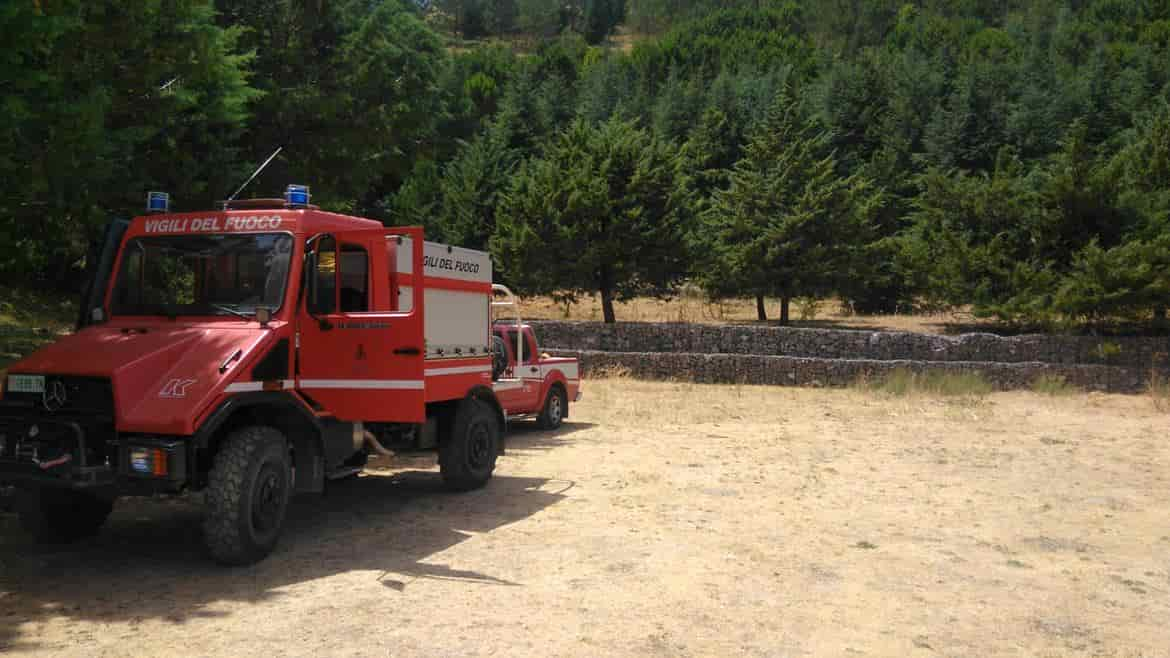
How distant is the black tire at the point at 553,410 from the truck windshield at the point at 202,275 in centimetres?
839

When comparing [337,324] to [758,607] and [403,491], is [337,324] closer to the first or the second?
[403,491]

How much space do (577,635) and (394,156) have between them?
18.3m

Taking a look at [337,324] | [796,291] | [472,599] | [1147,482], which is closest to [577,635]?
[472,599]

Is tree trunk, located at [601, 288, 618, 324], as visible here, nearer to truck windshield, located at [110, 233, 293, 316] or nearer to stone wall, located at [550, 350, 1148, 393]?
stone wall, located at [550, 350, 1148, 393]

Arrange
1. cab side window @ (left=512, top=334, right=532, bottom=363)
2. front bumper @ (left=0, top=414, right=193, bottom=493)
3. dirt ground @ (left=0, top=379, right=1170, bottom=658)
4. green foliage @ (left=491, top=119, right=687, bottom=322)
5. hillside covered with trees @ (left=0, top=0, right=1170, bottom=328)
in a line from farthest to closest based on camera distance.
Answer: green foliage @ (left=491, top=119, right=687, bottom=322) → cab side window @ (left=512, top=334, right=532, bottom=363) → hillside covered with trees @ (left=0, top=0, right=1170, bottom=328) → front bumper @ (left=0, top=414, right=193, bottom=493) → dirt ground @ (left=0, top=379, right=1170, bottom=658)

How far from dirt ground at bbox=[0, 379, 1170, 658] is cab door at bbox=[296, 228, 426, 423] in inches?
51.6

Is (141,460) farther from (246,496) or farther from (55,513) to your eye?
(55,513)

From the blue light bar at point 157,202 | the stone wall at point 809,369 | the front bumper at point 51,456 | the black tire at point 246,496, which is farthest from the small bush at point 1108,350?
the front bumper at point 51,456

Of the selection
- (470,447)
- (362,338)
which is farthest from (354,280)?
(470,447)

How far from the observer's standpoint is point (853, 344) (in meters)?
25.1

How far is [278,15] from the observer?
1969cm

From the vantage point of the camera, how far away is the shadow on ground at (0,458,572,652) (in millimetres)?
6785

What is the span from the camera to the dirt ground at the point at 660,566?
6148 mm

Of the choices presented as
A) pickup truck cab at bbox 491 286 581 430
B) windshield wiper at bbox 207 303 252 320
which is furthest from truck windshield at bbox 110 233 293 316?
pickup truck cab at bbox 491 286 581 430
